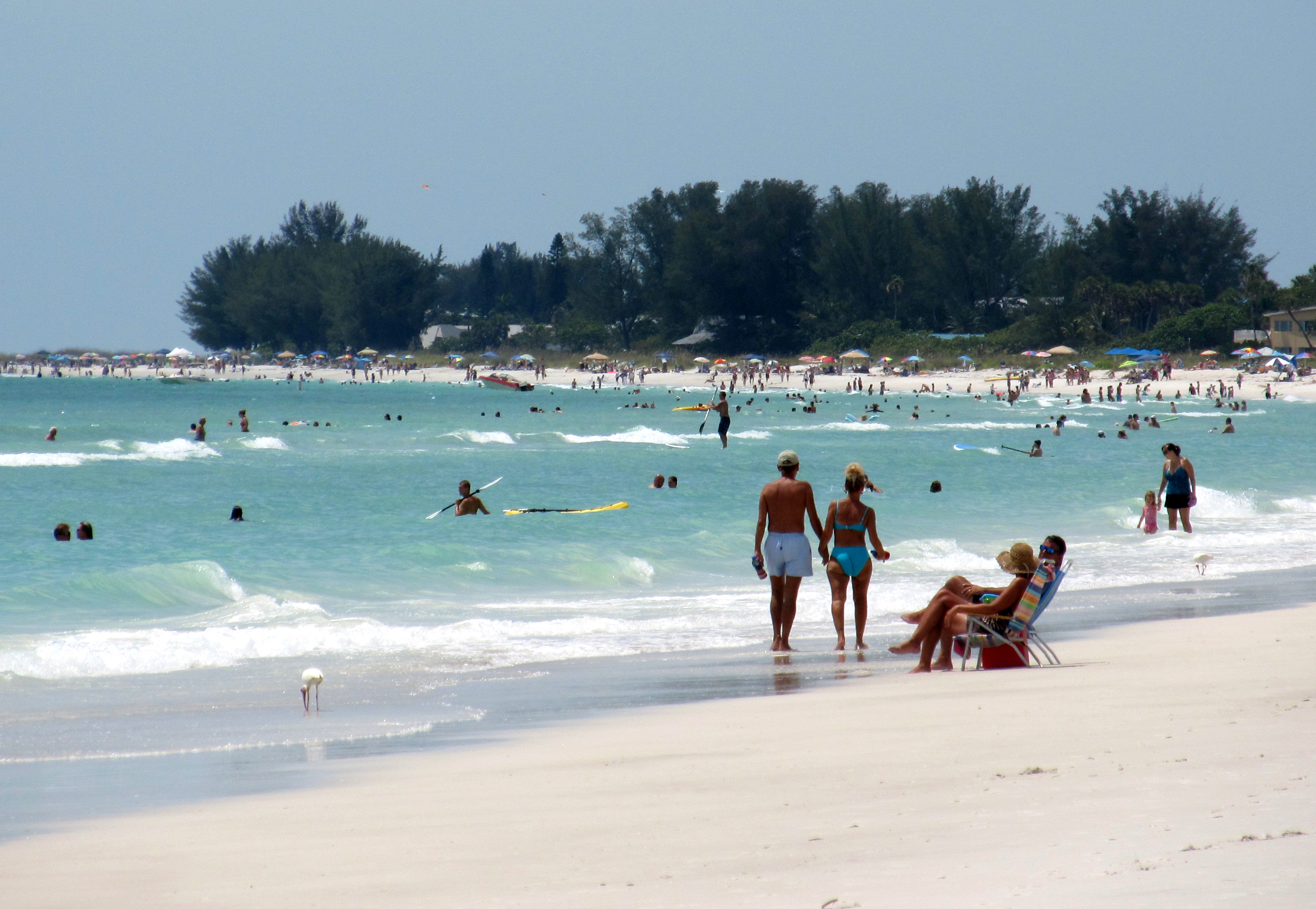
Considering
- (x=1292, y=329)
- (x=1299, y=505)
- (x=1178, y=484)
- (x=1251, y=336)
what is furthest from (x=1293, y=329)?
(x=1178, y=484)

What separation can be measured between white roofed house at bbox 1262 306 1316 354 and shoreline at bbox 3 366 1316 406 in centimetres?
546

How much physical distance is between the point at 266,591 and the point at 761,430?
1487 inches

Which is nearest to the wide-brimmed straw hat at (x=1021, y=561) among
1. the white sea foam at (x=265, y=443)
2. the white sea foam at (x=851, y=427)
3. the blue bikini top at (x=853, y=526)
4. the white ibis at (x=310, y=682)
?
the blue bikini top at (x=853, y=526)

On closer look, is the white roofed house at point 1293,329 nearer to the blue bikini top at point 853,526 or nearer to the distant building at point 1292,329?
the distant building at point 1292,329

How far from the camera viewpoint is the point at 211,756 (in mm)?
6844

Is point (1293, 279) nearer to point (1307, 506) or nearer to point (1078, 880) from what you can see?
point (1307, 506)

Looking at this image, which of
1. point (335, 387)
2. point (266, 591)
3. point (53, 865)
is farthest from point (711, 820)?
point (335, 387)

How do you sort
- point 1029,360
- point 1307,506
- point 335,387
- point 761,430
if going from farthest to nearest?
point 335,387
point 1029,360
point 761,430
point 1307,506

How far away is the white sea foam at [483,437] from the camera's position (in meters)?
46.3

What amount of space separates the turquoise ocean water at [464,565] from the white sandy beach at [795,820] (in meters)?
1.45

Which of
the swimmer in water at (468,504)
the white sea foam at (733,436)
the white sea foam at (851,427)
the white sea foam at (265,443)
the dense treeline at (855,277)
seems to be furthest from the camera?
the dense treeline at (855,277)

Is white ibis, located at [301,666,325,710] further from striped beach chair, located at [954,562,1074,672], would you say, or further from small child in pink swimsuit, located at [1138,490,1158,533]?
small child in pink swimsuit, located at [1138,490,1158,533]

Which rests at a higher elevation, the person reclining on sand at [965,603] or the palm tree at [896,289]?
the palm tree at [896,289]

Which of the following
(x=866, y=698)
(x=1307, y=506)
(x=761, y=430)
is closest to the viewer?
(x=866, y=698)
